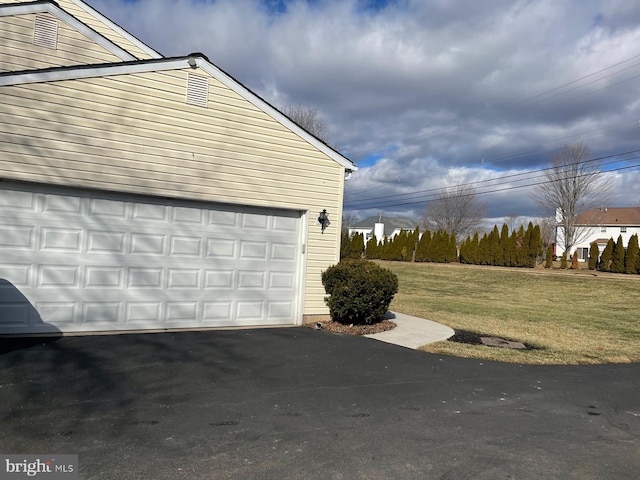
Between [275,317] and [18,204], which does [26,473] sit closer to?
[18,204]

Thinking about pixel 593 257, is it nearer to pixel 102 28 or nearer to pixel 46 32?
pixel 102 28

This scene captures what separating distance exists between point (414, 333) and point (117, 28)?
10980 mm

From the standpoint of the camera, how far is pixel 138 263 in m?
8.11

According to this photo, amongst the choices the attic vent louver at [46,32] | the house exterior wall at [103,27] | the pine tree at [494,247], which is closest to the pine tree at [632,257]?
the pine tree at [494,247]

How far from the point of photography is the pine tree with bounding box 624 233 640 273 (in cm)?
2589

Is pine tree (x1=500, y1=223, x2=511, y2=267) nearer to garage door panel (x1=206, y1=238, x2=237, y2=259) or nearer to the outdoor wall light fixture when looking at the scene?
the outdoor wall light fixture

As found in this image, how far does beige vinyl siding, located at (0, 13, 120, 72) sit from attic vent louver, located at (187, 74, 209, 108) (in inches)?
130

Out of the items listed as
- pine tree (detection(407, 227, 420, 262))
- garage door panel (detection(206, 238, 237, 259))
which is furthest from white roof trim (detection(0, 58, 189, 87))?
pine tree (detection(407, 227, 420, 262))

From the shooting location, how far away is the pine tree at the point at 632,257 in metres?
25.9

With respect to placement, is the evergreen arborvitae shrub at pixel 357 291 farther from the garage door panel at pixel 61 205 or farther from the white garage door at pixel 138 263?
the garage door panel at pixel 61 205

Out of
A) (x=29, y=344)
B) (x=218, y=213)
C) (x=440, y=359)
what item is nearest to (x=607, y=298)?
(x=440, y=359)

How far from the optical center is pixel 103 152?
7.74 m

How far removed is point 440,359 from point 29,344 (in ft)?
20.6

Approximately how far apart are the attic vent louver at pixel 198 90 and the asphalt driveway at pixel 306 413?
4.44 metres
